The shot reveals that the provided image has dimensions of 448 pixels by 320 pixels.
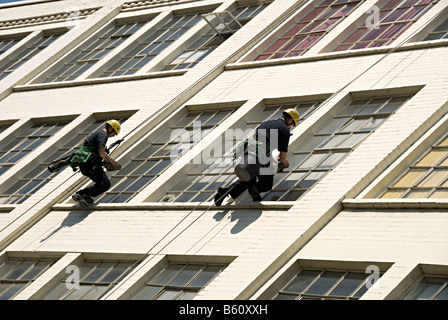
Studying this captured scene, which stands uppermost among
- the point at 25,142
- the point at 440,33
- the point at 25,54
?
the point at 25,54

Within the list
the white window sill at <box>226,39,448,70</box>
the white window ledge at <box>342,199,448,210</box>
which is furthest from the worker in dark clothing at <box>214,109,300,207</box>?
the white window sill at <box>226,39,448,70</box>

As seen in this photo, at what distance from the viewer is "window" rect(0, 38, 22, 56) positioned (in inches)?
1307

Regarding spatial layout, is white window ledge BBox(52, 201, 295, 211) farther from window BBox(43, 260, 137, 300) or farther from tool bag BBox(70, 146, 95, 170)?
window BBox(43, 260, 137, 300)

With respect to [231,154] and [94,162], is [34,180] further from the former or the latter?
[231,154]

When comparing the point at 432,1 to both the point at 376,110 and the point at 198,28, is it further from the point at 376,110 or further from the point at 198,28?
the point at 198,28

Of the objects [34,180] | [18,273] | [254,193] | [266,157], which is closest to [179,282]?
[254,193]

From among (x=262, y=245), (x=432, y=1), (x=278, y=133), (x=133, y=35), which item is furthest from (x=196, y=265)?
(x=133, y=35)

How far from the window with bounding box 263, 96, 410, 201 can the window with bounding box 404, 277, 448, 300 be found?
171 inches

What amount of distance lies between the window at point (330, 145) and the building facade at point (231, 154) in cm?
4

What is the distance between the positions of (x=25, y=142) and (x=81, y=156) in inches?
209

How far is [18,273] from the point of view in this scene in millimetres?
20672

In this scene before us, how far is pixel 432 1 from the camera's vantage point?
2459 centimetres

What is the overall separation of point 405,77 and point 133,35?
10849mm
